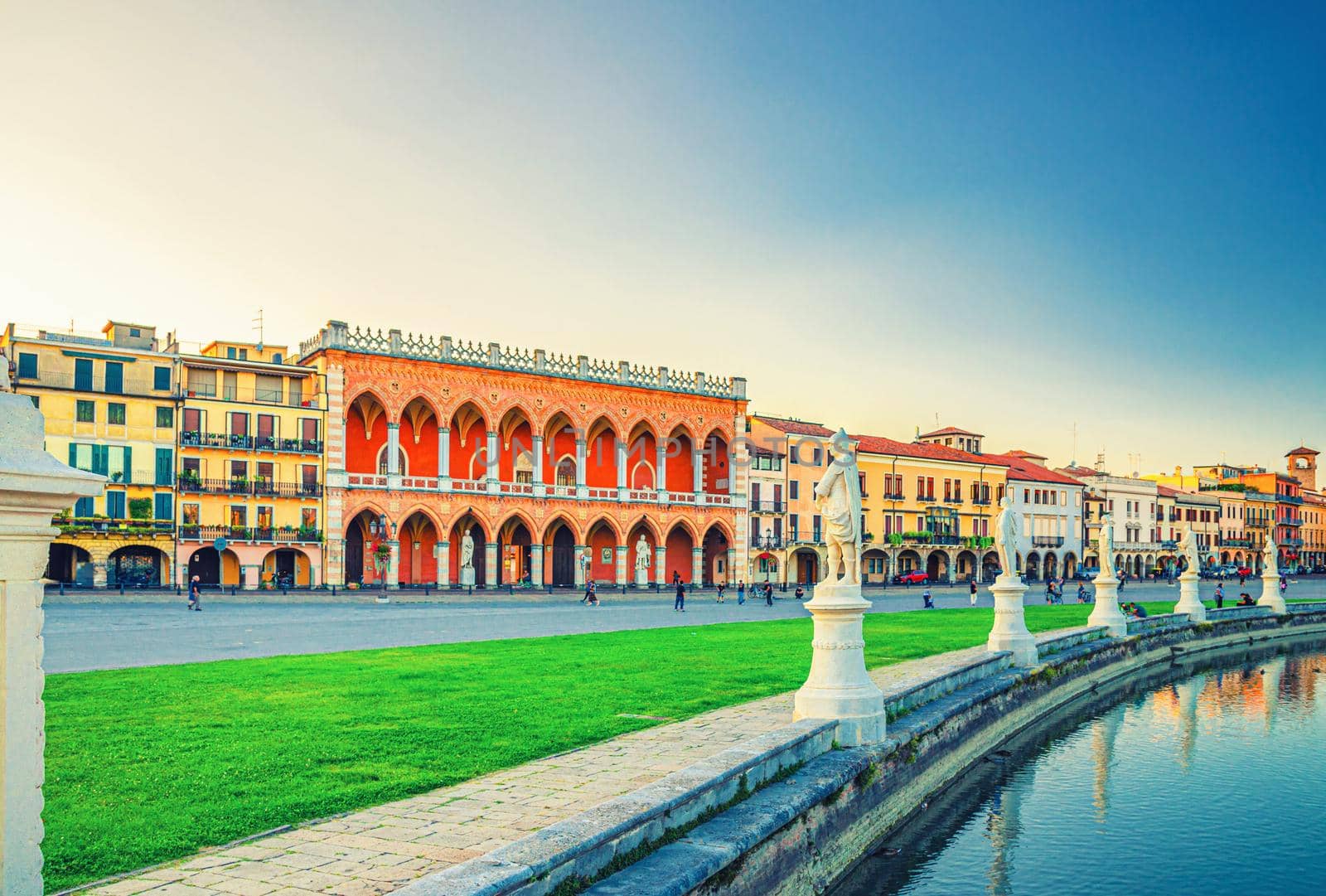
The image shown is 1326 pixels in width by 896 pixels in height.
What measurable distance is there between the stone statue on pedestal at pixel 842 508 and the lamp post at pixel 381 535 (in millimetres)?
39877

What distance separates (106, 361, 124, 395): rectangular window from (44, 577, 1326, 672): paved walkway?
11.9 meters

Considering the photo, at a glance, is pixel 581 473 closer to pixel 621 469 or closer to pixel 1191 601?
pixel 621 469

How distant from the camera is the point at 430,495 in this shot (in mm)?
49906

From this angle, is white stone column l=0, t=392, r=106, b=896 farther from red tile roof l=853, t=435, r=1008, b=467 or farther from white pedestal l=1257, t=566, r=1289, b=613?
red tile roof l=853, t=435, r=1008, b=467

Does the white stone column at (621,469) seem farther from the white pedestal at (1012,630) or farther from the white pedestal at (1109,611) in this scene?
the white pedestal at (1012,630)

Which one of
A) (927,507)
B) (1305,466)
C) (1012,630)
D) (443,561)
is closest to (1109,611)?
(1012,630)

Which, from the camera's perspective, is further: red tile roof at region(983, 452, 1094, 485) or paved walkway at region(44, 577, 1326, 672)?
red tile roof at region(983, 452, 1094, 485)

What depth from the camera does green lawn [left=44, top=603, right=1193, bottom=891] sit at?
643 cm

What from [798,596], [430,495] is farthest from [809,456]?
[430,495]

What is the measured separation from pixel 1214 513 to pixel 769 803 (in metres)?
101

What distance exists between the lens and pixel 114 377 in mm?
43312

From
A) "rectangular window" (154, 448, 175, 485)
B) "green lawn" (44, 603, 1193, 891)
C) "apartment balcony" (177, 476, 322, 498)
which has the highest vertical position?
"rectangular window" (154, 448, 175, 485)

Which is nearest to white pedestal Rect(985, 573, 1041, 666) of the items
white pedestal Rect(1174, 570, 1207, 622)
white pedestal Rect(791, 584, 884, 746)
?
white pedestal Rect(791, 584, 884, 746)

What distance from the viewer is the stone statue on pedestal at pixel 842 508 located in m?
9.54
